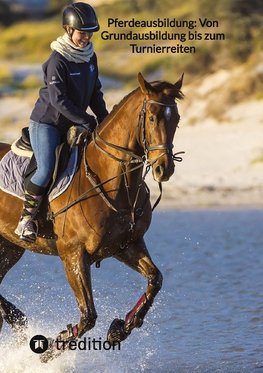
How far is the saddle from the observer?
808cm

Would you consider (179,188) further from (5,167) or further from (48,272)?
(5,167)

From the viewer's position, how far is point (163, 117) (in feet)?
23.7

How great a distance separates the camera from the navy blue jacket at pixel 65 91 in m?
7.98

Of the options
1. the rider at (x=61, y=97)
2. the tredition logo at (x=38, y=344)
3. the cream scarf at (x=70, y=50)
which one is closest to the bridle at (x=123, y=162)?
the rider at (x=61, y=97)

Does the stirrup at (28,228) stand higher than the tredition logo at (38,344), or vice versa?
the stirrup at (28,228)

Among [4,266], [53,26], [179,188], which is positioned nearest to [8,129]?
[179,188]

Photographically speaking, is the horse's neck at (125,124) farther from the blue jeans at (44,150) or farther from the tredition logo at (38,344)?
the tredition logo at (38,344)

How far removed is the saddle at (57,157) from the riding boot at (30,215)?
8 cm

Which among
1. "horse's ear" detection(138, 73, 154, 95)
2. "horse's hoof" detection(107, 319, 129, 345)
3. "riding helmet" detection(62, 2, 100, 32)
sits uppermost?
"riding helmet" detection(62, 2, 100, 32)

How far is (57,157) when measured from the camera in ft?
26.4

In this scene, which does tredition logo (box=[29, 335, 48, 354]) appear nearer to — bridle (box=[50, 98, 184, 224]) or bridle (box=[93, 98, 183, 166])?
bridle (box=[50, 98, 184, 224])

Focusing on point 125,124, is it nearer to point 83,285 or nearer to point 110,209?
point 110,209

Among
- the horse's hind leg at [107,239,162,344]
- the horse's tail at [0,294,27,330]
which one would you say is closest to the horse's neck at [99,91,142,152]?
the horse's hind leg at [107,239,162,344]

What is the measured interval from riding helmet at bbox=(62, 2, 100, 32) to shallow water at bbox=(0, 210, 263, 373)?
2.85 meters
